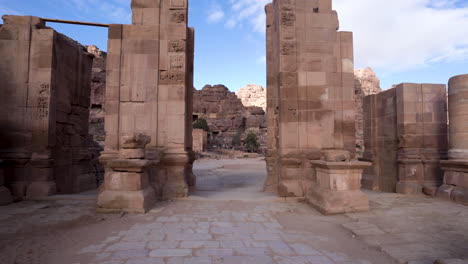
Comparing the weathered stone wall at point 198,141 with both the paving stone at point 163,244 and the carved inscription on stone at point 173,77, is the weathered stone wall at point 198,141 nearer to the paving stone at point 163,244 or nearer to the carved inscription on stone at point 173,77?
the carved inscription on stone at point 173,77

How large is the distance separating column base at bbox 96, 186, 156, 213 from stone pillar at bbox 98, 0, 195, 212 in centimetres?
110

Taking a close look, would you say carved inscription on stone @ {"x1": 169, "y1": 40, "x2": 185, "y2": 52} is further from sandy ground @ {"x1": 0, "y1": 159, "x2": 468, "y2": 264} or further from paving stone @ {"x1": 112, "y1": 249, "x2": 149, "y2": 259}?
paving stone @ {"x1": 112, "y1": 249, "x2": 149, "y2": 259}

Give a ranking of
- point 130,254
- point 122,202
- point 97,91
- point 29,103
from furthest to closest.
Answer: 1. point 97,91
2. point 29,103
3. point 122,202
4. point 130,254

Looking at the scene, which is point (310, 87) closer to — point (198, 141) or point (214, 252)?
point (214, 252)

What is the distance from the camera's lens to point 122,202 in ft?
16.5

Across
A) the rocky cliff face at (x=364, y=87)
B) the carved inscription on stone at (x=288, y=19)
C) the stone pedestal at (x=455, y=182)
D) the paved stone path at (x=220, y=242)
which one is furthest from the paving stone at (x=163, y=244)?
the rocky cliff face at (x=364, y=87)

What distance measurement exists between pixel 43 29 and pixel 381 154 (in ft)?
36.5

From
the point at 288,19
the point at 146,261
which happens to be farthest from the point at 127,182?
the point at 288,19

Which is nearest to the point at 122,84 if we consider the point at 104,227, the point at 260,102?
the point at 104,227

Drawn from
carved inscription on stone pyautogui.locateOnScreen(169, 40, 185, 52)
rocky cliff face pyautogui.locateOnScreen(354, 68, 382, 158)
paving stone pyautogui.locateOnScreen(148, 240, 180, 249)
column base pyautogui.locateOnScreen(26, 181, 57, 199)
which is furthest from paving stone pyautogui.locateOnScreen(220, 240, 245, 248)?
rocky cliff face pyautogui.locateOnScreen(354, 68, 382, 158)

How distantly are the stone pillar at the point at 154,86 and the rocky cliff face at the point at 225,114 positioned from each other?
168ft

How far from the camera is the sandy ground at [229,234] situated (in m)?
3.14

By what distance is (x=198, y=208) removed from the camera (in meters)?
5.35

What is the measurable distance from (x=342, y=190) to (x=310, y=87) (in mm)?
2683
